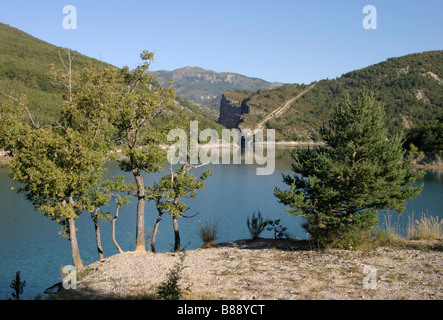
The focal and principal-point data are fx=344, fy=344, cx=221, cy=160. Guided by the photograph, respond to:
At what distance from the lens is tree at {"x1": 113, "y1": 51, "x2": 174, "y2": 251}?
454 inches

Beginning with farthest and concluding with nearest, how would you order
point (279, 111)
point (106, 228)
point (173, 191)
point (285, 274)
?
point (279, 111) < point (106, 228) < point (173, 191) < point (285, 274)

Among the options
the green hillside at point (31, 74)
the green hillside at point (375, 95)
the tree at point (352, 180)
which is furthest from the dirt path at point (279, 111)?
the tree at point (352, 180)

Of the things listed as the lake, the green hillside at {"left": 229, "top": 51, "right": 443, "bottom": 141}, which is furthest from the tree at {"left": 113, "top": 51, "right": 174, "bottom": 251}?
the green hillside at {"left": 229, "top": 51, "right": 443, "bottom": 141}

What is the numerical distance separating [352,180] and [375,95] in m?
121

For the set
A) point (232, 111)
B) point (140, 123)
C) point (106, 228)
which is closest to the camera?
point (140, 123)

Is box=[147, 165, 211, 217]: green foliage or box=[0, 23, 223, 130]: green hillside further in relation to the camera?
box=[0, 23, 223, 130]: green hillside

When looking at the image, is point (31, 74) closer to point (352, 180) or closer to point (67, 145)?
point (67, 145)

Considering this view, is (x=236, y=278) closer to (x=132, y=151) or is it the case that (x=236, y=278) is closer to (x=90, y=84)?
(x=132, y=151)

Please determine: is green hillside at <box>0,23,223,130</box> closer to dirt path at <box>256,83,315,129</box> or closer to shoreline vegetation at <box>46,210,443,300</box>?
dirt path at <box>256,83,315,129</box>

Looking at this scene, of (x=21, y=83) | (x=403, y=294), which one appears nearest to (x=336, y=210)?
(x=403, y=294)

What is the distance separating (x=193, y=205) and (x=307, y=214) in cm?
2084

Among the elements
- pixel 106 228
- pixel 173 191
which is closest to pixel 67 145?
pixel 173 191

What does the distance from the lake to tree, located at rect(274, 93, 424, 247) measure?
766 cm

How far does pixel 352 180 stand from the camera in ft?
33.2
